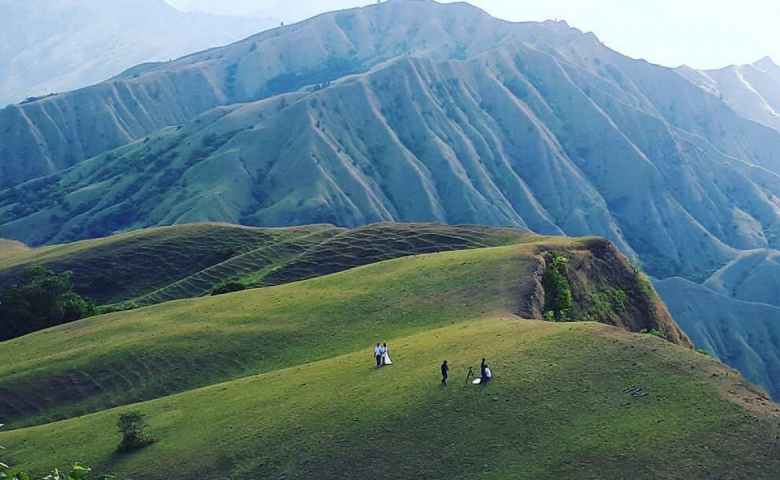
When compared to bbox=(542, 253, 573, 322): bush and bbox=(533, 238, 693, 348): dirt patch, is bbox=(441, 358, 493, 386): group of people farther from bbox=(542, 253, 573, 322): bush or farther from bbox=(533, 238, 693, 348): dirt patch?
bbox=(533, 238, 693, 348): dirt patch

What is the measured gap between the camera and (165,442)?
47.8 metres

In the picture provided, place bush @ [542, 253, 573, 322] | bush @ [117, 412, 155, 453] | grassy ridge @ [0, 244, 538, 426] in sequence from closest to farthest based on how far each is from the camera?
bush @ [117, 412, 155, 453] → grassy ridge @ [0, 244, 538, 426] → bush @ [542, 253, 573, 322]

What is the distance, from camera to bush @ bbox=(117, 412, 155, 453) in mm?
47219

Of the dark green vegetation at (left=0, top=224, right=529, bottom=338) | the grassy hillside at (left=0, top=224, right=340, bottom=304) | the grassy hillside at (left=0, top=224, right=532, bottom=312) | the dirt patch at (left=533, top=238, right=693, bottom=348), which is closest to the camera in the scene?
the dirt patch at (left=533, top=238, right=693, bottom=348)

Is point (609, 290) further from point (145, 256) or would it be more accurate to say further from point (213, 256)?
point (145, 256)

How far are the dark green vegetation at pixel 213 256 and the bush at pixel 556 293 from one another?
40572mm

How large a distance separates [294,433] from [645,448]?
792 inches

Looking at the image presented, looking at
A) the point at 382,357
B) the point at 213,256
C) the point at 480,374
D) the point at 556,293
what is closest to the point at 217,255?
the point at 213,256

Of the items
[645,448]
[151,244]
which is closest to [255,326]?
[645,448]

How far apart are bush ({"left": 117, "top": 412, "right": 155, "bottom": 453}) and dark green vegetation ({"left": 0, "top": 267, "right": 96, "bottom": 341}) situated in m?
52.4

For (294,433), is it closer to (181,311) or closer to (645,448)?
(645,448)

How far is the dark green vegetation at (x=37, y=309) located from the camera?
9379 cm

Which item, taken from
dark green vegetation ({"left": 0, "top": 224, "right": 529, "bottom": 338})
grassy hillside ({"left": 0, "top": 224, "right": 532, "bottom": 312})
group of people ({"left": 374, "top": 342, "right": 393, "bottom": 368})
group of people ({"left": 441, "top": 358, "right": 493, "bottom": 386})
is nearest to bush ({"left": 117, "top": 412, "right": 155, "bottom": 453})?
group of people ({"left": 374, "top": 342, "right": 393, "bottom": 368})

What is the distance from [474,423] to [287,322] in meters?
30.5
